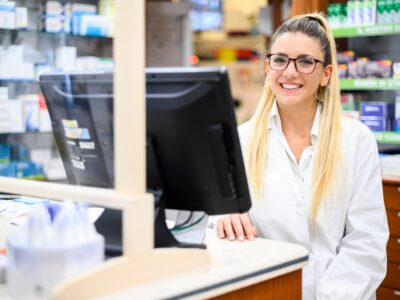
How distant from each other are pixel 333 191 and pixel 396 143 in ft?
6.94

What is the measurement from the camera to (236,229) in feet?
7.03

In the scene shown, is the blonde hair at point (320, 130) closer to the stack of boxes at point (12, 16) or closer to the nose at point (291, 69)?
the nose at point (291, 69)

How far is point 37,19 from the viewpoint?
5172 millimetres

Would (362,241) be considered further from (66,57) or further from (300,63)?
(66,57)

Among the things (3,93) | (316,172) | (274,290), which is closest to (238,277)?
(274,290)

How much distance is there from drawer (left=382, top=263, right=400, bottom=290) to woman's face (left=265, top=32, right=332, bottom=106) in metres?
1.71

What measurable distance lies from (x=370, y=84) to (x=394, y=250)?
1.13m

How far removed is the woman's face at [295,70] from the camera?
96.7 inches

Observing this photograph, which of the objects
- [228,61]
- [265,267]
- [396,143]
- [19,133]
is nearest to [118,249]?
[265,267]

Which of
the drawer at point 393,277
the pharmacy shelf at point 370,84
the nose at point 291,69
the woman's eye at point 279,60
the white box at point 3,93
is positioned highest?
the woman's eye at point 279,60

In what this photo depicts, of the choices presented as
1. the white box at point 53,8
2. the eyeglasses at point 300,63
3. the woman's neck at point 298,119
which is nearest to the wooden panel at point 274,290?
the woman's neck at point 298,119

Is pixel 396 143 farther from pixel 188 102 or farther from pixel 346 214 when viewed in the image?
pixel 188 102

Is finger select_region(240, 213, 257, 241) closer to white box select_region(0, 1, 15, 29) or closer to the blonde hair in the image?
the blonde hair

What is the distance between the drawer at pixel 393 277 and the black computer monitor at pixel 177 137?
2.21m
